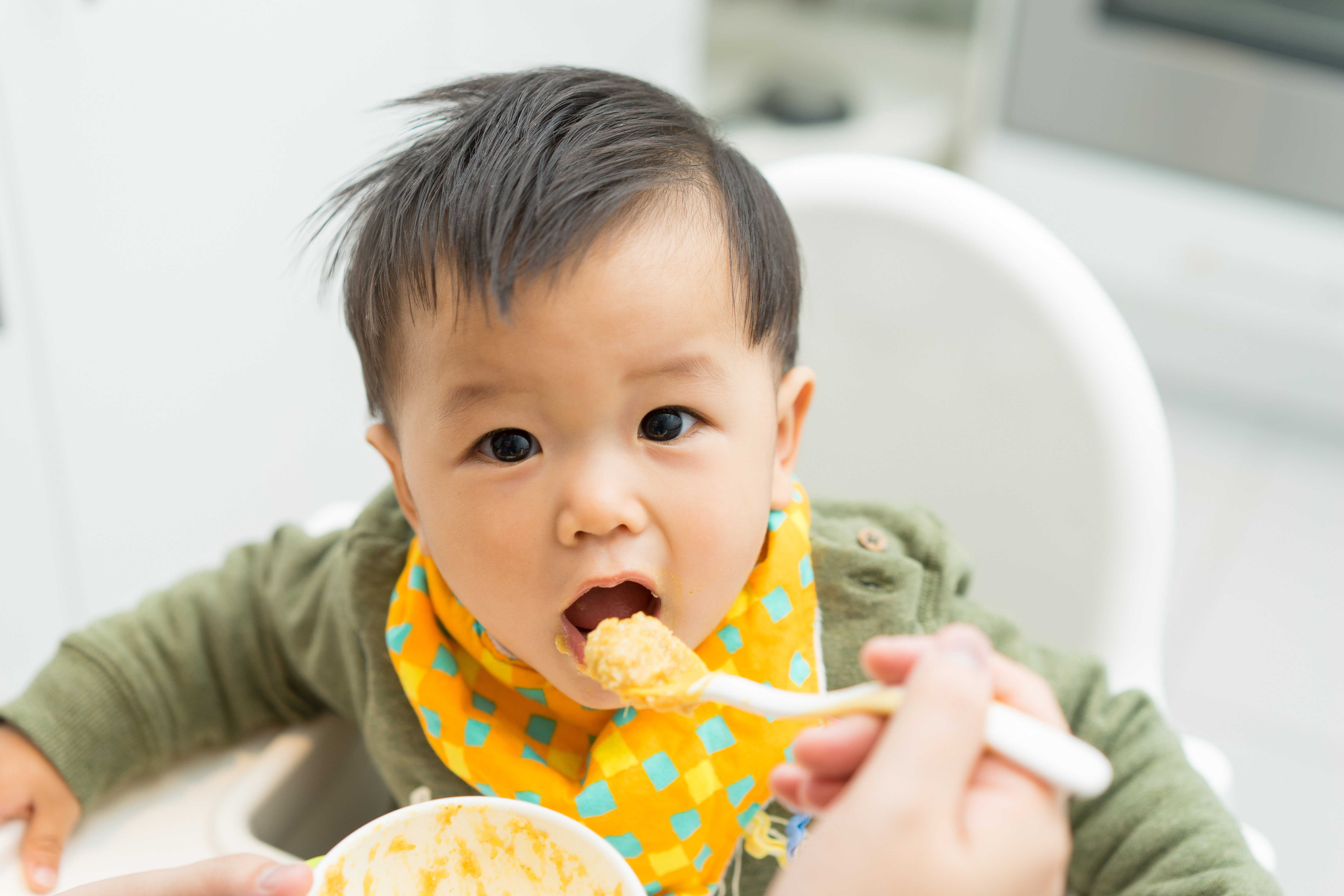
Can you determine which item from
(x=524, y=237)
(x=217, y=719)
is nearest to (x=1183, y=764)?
(x=524, y=237)

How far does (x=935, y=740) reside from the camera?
38 cm

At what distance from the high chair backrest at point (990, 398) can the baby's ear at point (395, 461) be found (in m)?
0.32

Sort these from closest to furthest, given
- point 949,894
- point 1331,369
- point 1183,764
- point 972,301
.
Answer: point 949,894 < point 1183,764 < point 972,301 < point 1331,369

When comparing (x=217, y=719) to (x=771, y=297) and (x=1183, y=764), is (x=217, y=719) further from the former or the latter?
(x=1183, y=764)

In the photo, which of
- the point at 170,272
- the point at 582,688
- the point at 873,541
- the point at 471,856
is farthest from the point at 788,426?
the point at 170,272

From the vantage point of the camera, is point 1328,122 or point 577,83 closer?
point 577,83

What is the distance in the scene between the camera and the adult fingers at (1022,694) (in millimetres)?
435

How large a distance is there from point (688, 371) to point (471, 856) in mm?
237

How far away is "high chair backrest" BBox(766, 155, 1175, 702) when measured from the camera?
80 centimetres

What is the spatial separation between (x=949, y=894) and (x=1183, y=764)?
1.14ft

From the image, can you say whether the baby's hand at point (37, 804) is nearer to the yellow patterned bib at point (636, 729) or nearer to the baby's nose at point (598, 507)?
the yellow patterned bib at point (636, 729)


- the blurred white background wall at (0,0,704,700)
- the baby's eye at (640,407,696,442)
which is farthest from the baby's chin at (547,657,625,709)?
the blurred white background wall at (0,0,704,700)

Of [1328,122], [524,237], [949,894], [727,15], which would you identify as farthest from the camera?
[727,15]

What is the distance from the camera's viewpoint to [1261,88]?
66.1 inches
